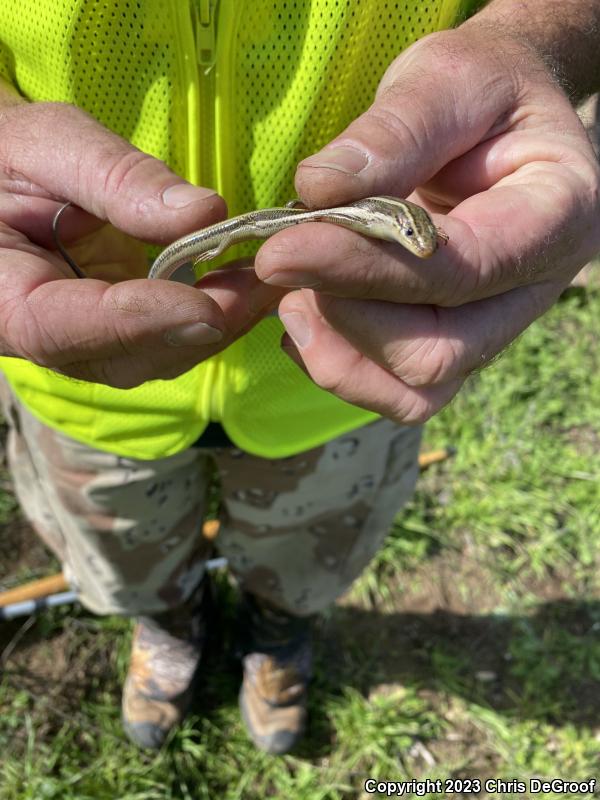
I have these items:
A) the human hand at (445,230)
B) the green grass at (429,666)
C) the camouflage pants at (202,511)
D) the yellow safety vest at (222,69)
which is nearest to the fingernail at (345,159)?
the human hand at (445,230)

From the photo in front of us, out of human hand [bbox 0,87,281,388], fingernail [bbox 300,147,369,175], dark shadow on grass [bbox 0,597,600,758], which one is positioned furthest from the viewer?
dark shadow on grass [bbox 0,597,600,758]

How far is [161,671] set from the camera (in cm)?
285

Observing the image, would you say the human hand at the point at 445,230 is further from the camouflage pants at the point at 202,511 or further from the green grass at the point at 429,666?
the green grass at the point at 429,666

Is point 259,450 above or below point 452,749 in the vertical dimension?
above

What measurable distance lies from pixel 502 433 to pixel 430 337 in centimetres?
282

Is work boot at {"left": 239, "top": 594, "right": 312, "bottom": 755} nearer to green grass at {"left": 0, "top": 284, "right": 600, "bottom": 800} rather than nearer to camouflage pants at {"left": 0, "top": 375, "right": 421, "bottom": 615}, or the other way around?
green grass at {"left": 0, "top": 284, "right": 600, "bottom": 800}

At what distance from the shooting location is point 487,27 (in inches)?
55.3

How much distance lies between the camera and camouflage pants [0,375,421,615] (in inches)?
82.2

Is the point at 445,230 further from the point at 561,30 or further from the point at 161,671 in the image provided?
the point at 161,671

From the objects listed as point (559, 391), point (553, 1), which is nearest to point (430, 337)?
point (553, 1)

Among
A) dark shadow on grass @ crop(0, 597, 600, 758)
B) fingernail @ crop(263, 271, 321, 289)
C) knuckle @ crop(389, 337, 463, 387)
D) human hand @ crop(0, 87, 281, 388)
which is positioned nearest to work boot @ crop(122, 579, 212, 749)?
dark shadow on grass @ crop(0, 597, 600, 758)

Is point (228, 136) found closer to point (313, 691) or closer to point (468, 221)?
point (468, 221)

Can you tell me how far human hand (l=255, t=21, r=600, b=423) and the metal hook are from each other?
501 mm

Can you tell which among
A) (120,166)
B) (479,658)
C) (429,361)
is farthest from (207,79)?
(479,658)
